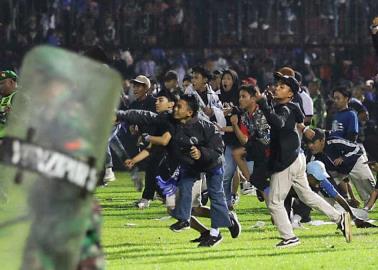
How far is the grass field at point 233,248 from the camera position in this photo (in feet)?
38.0

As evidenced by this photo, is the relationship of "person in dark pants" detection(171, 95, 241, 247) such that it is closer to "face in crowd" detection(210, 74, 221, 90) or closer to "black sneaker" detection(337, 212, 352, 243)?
"black sneaker" detection(337, 212, 352, 243)

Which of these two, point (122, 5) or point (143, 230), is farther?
point (122, 5)

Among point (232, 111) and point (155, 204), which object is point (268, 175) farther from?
point (155, 204)

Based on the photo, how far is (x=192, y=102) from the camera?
13172 millimetres

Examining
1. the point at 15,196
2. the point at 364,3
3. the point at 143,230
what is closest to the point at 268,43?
the point at 364,3

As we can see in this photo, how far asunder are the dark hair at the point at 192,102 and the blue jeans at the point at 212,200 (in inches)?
26.2

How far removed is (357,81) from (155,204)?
1188 centimetres

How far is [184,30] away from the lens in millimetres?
30984

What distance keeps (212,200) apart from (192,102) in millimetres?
1028

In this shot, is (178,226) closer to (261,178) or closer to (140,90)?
(261,178)

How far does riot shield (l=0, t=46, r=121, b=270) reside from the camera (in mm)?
5324

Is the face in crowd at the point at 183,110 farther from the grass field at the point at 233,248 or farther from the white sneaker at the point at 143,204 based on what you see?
the white sneaker at the point at 143,204

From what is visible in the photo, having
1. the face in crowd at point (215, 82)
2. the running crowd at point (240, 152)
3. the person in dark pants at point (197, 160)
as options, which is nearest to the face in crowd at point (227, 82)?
the running crowd at point (240, 152)

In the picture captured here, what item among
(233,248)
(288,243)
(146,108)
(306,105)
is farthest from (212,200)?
(306,105)
